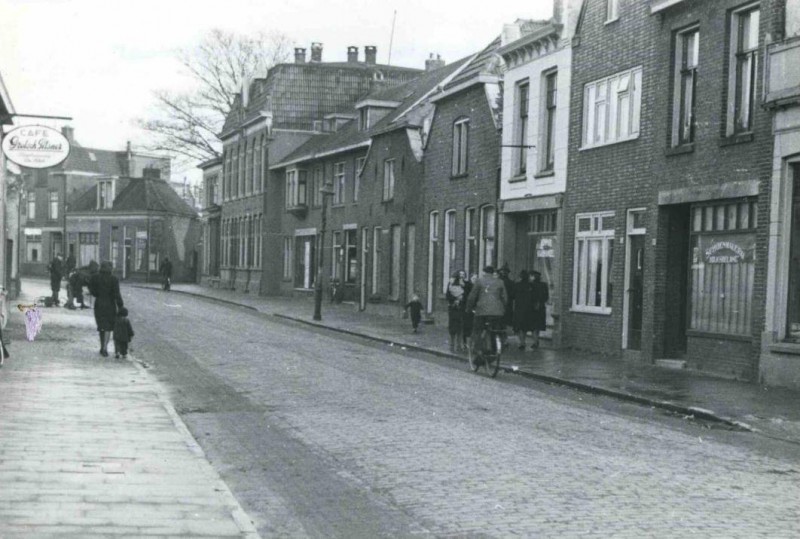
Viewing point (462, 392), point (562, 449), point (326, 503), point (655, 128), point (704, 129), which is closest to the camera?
point (326, 503)

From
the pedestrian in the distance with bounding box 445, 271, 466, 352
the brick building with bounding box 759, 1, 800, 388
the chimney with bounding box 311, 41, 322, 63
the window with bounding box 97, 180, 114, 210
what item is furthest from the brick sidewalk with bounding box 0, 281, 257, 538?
the window with bounding box 97, 180, 114, 210

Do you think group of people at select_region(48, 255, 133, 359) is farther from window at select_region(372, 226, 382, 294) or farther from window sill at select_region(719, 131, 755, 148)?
window at select_region(372, 226, 382, 294)

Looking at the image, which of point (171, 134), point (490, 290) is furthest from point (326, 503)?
point (171, 134)

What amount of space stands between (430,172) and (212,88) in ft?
113

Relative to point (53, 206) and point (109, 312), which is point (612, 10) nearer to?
point (109, 312)

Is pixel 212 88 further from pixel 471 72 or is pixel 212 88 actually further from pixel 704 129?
pixel 704 129

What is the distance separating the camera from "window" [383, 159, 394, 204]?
128 ft

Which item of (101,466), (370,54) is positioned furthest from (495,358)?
(370,54)

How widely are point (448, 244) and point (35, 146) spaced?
15.6 metres

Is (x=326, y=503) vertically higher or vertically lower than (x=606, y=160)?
lower

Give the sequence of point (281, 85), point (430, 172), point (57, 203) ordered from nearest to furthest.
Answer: point (430, 172)
point (281, 85)
point (57, 203)

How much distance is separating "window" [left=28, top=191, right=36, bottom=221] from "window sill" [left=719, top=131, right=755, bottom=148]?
76.6 metres

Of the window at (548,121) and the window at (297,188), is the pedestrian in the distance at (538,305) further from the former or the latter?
the window at (297,188)

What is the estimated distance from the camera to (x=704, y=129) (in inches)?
778
